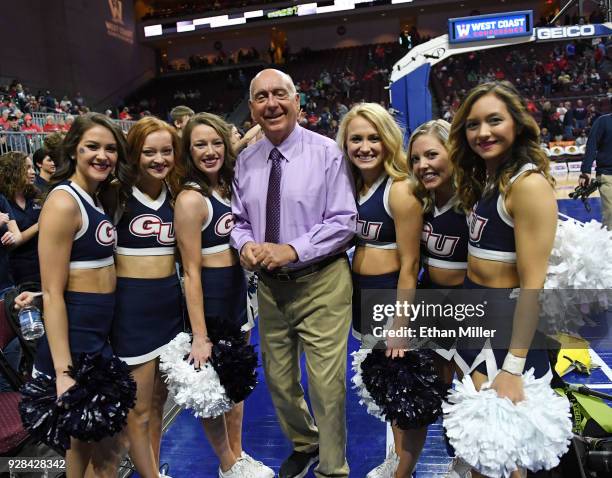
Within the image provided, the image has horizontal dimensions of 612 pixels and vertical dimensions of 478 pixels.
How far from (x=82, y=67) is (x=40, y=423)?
22.2 metres

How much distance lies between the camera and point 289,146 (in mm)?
2299

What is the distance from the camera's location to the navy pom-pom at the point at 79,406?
182cm

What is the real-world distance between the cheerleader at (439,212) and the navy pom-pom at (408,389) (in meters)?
0.18

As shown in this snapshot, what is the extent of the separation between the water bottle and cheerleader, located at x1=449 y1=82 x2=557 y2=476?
1784mm

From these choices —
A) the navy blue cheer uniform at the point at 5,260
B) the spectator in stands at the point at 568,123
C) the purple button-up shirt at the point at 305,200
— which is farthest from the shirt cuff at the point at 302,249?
the spectator in stands at the point at 568,123

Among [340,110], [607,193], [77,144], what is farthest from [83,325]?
[340,110]

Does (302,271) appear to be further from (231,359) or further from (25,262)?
(25,262)

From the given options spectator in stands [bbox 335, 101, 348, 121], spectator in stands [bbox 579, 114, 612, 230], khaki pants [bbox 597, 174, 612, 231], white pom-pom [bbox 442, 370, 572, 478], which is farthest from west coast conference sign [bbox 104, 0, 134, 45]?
white pom-pom [bbox 442, 370, 572, 478]

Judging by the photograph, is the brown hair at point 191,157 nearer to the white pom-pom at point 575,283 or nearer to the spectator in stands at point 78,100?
the white pom-pom at point 575,283

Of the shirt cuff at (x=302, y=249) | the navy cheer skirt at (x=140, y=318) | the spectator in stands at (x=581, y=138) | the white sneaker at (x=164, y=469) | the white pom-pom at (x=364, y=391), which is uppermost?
the spectator in stands at (x=581, y=138)

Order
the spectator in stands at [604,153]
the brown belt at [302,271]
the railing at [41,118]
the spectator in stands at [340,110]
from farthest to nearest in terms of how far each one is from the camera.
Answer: the spectator in stands at [340,110] < the railing at [41,118] < the spectator in stands at [604,153] < the brown belt at [302,271]

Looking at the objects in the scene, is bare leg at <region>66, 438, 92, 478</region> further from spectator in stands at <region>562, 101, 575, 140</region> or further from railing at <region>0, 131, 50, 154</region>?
spectator in stands at <region>562, 101, 575, 140</region>

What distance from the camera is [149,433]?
7.68ft

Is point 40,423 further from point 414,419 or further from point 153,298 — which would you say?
point 414,419
